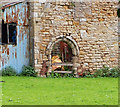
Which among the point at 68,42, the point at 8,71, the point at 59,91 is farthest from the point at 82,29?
the point at 59,91

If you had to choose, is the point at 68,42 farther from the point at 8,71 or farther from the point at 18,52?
the point at 8,71

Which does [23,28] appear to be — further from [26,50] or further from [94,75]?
[94,75]

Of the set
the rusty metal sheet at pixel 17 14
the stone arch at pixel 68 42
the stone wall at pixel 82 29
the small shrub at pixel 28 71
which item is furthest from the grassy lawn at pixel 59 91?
the rusty metal sheet at pixel 17 14

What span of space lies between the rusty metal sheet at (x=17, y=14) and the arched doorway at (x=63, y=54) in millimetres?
1705

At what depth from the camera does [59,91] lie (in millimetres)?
10609

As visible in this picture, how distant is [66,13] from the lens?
46.8 feet

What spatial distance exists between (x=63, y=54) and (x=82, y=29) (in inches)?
63.4

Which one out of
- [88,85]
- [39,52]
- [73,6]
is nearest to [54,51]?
[39,52]

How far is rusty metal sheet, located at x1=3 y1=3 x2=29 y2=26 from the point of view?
1430cm

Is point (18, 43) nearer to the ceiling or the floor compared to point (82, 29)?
nearer to the floor

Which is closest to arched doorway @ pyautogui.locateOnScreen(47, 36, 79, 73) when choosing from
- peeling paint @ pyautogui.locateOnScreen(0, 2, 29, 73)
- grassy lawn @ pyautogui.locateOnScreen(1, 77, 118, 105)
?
grassy lawn @ pyautogui.locateOnScreen(1, 77, 118, 105)

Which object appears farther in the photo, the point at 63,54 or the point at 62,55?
the point at 63,54

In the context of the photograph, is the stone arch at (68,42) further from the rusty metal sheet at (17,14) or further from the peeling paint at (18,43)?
the rusty metal sheet at (17,14)

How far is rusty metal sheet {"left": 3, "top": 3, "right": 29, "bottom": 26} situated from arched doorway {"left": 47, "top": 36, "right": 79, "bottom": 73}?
1.70m
